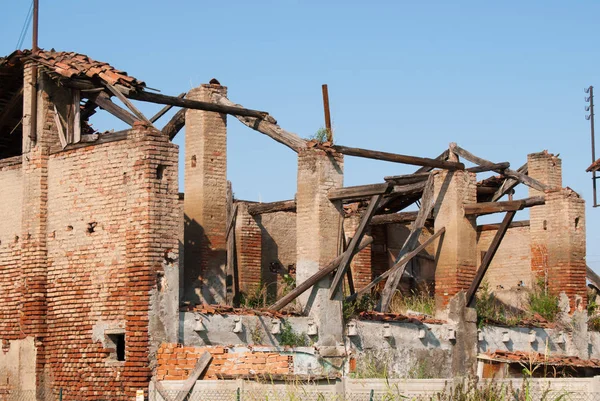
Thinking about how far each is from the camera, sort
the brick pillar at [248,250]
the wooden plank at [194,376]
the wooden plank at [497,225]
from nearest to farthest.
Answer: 1. the wooden plank at [194,376]
2. the brick pillar at [248,250]
3. the wooden plank at [497,225]

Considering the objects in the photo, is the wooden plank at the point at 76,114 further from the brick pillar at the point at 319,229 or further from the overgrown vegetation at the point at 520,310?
A: the overgrown vegetation at the point at 520,310

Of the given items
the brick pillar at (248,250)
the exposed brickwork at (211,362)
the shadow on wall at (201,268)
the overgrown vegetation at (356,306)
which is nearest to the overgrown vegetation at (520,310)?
the overgrown vegetation at (356,306)

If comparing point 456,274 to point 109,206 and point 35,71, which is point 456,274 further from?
point 35,71

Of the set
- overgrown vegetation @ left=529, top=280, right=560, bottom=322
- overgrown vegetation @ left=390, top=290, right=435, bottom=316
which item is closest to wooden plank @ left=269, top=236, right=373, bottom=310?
overgrown vegetation @ left=390, top=290, right=435, bottom=316

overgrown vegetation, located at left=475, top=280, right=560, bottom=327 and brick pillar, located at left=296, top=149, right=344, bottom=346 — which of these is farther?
overgrown vegetation, located at left=475, top=280, right=560, bottom=327

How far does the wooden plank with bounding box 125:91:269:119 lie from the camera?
1745 centimetres

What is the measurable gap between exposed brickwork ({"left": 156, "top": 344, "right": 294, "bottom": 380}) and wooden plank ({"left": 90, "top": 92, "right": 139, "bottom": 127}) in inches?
137

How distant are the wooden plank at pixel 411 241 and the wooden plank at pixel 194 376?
5358mm

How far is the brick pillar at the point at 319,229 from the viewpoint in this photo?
18297 millimetres

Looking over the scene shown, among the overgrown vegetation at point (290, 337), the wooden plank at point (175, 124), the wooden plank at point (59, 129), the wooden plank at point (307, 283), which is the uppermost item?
the wooden plank at point (175, 124)

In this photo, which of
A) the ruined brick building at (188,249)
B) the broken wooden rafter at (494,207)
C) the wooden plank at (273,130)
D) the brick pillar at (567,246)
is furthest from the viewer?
the brick pillar at (567,246)

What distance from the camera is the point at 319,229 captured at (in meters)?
18.5

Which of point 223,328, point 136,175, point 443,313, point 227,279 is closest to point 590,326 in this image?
point 443,313

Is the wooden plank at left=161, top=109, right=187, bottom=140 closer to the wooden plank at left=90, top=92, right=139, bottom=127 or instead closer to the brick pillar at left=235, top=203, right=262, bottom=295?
the brick pillar at left=235, top=203, right=262, bottom=295
